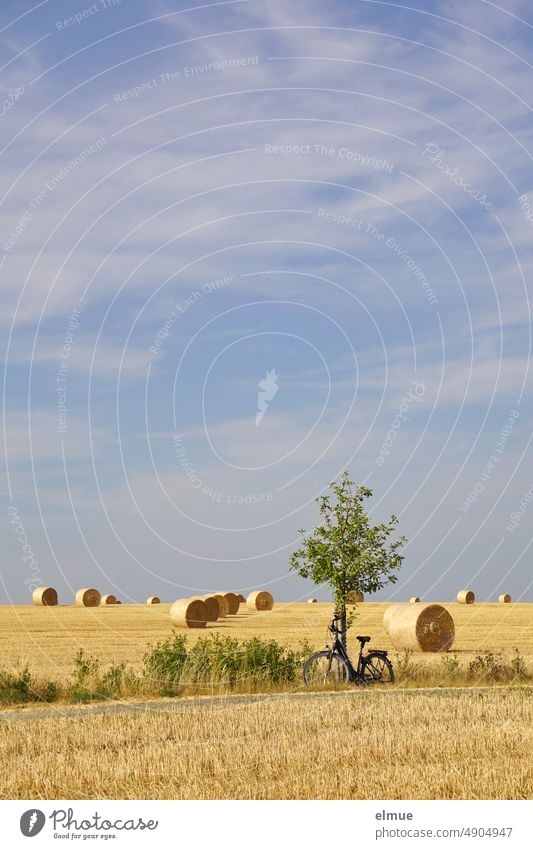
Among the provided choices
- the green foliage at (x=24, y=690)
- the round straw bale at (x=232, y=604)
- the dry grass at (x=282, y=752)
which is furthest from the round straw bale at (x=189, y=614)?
the dry grass at (x=282, y=752)

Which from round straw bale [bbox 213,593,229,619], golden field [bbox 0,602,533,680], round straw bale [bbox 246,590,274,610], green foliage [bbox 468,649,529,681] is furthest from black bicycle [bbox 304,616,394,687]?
round straw bale [bbox 246,590,274,610]

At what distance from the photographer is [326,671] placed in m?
25.1

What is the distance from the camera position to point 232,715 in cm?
1848

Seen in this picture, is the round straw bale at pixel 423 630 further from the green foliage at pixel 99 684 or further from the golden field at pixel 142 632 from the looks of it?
the green foliage at pixel 99 684

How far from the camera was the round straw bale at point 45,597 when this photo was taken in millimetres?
78438

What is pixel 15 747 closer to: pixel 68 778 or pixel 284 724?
pixel 68 778

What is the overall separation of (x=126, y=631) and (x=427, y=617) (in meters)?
15.8

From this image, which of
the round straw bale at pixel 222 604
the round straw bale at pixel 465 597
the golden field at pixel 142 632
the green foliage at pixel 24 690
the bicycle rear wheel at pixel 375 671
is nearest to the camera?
the green foliage at pixel 24 690

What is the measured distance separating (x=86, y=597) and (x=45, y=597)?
3.04 metres

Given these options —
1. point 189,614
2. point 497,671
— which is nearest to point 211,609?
point 189,614

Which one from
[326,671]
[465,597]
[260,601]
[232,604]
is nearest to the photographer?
[326,671]

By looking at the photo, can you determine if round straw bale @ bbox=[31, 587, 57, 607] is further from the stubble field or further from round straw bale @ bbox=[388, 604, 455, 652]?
the stubble field

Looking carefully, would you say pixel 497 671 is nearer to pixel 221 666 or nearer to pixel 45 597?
pixel 221 666

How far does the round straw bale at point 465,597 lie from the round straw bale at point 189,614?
37.2 m
